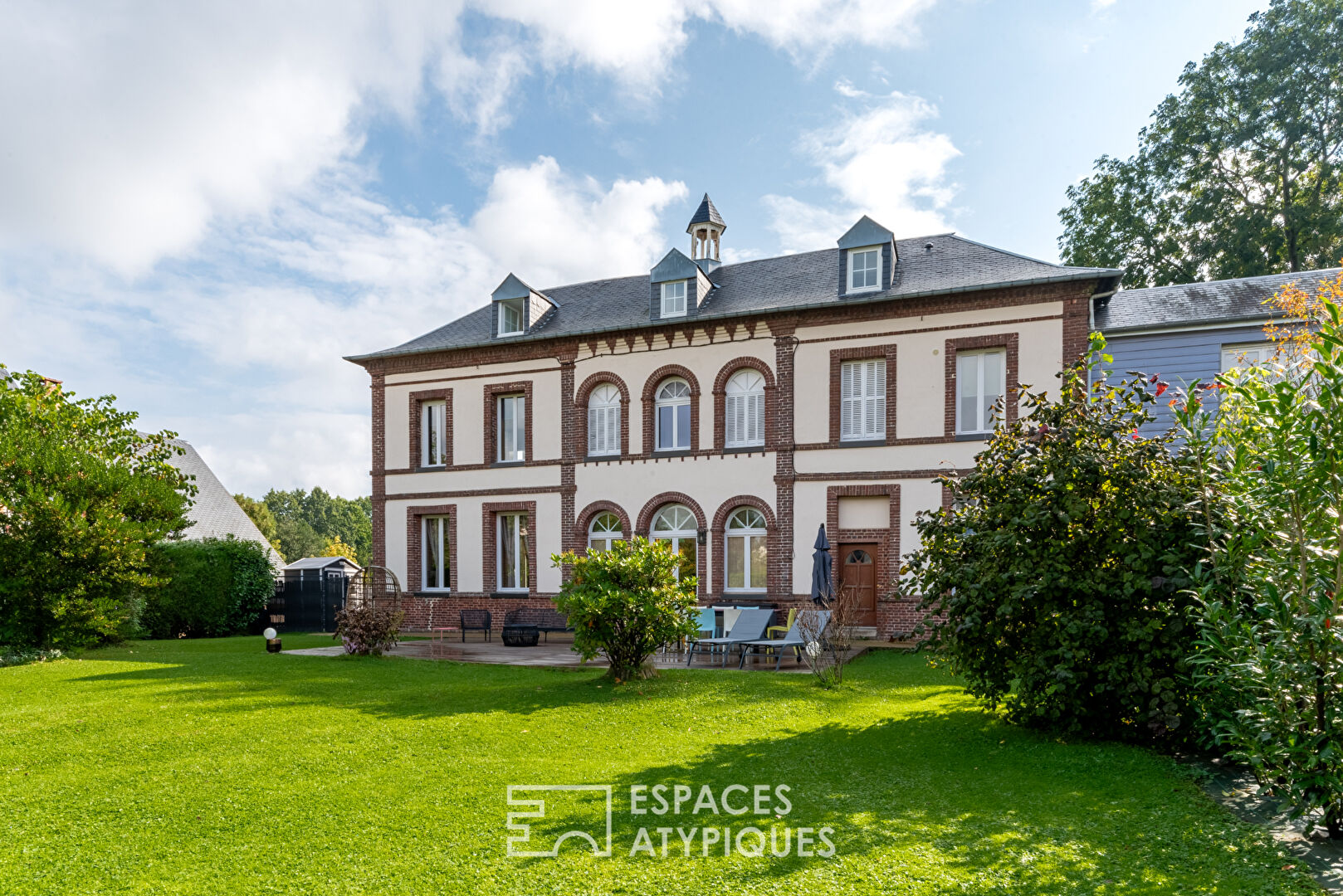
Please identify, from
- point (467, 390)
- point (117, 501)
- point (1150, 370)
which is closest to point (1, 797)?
point (117, 501)

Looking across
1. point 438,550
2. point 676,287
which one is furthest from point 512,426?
point 676,287

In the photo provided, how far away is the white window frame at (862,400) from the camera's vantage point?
17984 mm

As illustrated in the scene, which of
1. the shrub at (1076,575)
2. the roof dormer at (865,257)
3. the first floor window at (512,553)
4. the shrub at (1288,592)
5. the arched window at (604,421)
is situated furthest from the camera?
the first floor window at (512,553)

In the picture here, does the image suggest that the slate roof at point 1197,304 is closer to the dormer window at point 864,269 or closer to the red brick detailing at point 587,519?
the dormer window at point 864,269

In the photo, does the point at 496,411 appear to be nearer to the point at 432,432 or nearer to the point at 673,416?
the point at 432,432

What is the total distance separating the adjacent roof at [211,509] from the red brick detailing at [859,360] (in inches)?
854

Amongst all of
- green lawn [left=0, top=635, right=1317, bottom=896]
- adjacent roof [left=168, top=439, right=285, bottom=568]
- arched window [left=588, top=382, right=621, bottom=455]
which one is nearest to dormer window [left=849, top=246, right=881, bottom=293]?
arched window [left=588, top=382, right=621, bottom=455]

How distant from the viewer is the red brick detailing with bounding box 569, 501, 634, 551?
20.2 metres

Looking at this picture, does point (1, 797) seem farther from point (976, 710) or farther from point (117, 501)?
point (117, 501)

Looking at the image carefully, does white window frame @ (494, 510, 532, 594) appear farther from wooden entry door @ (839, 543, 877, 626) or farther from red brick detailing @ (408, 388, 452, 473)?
wooden entry door @ (839, 543, 877, 626)

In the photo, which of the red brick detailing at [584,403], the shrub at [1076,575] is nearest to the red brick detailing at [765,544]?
the red brick detailing at [584,403]

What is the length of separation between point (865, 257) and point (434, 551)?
13.4m

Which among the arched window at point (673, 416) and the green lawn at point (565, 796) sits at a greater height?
the arched window at point (673, 416)

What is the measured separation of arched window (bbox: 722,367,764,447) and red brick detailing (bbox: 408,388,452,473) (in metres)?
7.74
